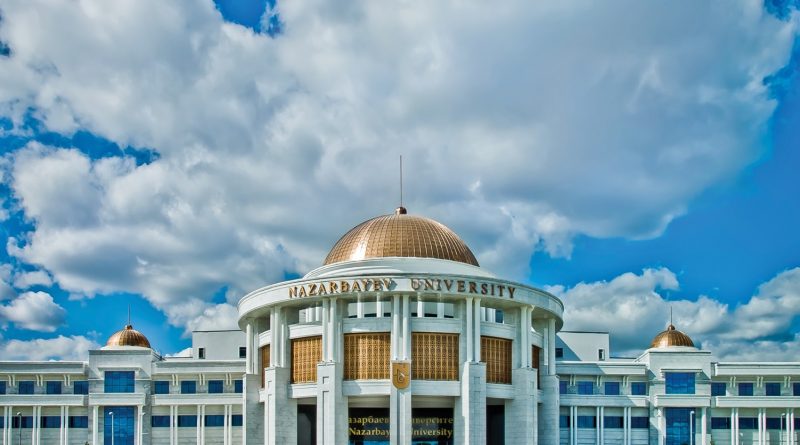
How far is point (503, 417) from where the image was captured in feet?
260

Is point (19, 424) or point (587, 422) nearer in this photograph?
point (587, 422)

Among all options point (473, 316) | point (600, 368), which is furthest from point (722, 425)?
point (473, 316)

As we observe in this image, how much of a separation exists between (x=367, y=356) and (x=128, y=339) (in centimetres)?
3143

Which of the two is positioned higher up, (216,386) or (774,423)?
(216,386)

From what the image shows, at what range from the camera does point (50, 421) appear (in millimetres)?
88938

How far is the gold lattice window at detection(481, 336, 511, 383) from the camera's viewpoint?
76000 millimetres

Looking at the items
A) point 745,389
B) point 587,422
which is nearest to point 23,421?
point 587,422

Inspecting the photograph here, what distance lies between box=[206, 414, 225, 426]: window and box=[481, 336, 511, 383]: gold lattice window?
28.4 metres

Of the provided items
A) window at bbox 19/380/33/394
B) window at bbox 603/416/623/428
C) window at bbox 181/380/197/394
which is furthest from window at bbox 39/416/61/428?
window at bbox 603/416/623/428

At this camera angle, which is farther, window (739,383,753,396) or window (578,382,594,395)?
window (739,383,753,396)

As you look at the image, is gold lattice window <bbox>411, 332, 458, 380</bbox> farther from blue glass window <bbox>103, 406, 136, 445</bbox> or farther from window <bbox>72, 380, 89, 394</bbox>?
window <bbox>72, 380, 89, 394</bbox>

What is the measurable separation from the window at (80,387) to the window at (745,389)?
62.3 m

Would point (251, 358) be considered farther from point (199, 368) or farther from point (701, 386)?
point (701, 386)

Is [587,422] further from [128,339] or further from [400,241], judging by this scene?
[128,339]
